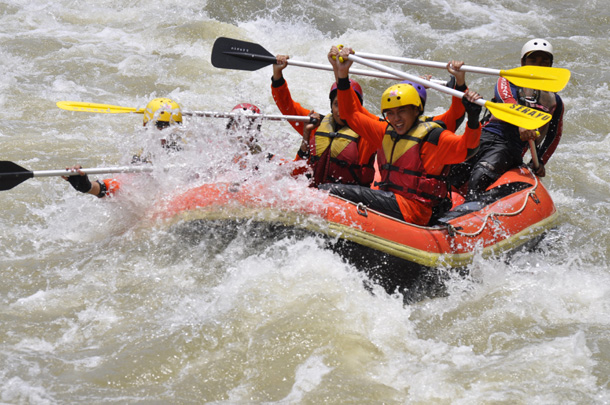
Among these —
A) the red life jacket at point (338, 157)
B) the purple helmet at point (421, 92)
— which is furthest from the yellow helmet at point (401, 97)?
the red life jacket at point (338, 157)

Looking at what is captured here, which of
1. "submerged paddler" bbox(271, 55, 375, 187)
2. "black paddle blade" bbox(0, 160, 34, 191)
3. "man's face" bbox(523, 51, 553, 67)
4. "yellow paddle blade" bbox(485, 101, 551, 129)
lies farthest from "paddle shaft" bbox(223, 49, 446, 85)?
"black paddle blade" bbox(0, 160, 34, 191)

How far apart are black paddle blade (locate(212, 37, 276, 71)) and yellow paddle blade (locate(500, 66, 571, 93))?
6.87ft

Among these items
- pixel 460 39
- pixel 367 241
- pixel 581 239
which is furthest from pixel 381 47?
pixel 367 241

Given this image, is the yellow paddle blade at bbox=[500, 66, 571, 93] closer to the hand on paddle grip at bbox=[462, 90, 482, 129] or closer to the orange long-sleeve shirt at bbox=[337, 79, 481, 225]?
the orange long-sleeve shirt at bbox=[337, 79, 481, 225]

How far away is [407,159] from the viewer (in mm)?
4797

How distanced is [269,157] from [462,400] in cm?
246

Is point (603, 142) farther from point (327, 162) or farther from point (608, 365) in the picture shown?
point (608, 365)

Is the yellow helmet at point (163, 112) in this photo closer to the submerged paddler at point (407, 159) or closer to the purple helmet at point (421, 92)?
the submerged paddler at point (407, 159)

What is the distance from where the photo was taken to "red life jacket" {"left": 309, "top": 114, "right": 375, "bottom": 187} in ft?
17.3

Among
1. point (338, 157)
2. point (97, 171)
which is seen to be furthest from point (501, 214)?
point (97, 171)

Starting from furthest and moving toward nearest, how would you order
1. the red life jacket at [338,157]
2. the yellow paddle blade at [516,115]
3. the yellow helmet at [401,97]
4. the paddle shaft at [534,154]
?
the paddle shaft at [534,154] < the red life jacket at [338,157] < the yellow helmet at [401,97] < the yellow paddle blade at [516,115]

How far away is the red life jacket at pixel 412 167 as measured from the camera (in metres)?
4.77

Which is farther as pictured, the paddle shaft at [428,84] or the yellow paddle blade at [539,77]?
the yellow paddle blade at [539,77]

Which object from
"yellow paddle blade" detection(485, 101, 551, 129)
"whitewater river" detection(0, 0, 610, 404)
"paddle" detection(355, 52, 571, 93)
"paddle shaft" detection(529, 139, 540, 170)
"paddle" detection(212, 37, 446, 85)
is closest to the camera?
"whitewater river" detection(0, 0, 610, 404)
